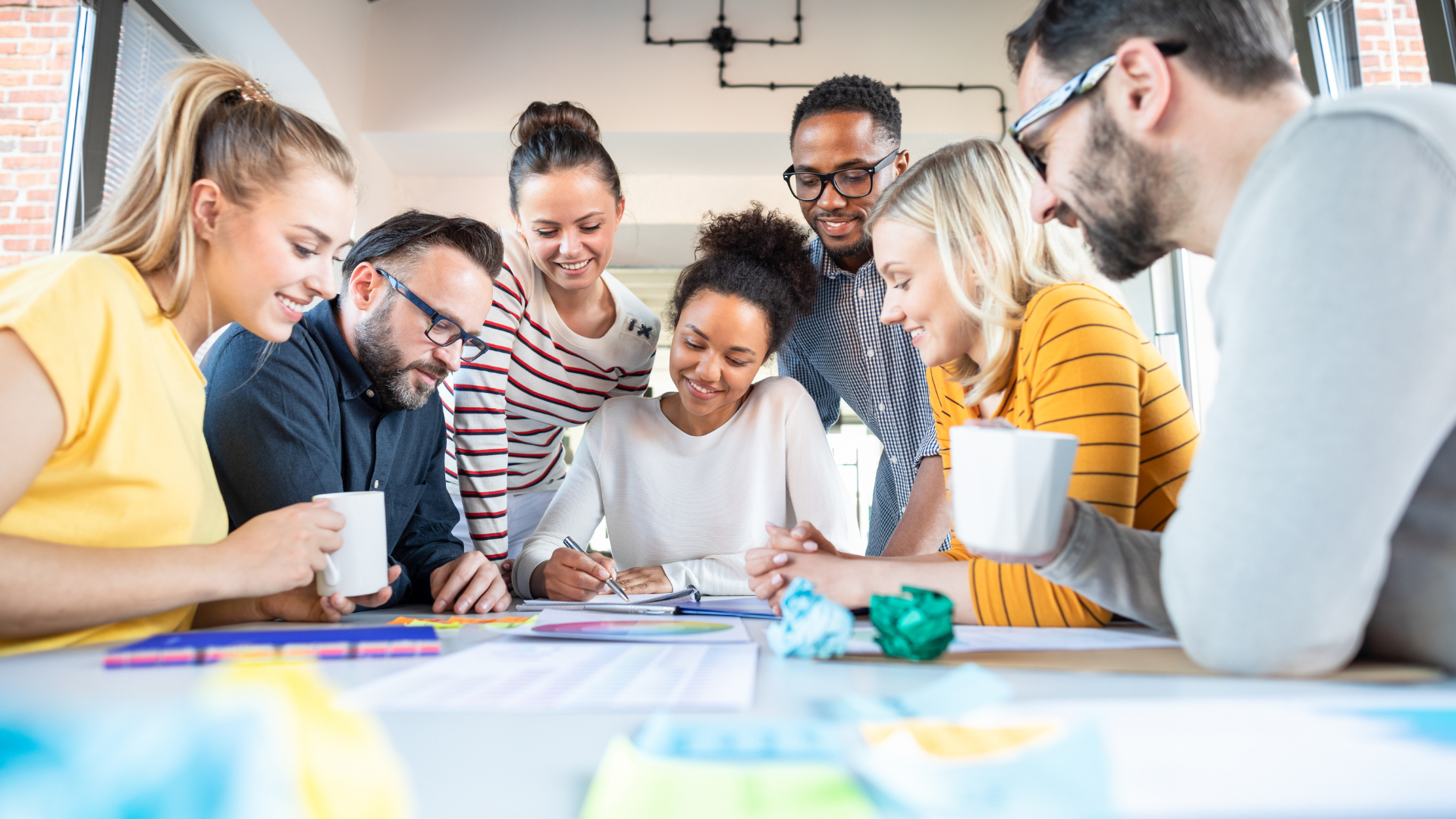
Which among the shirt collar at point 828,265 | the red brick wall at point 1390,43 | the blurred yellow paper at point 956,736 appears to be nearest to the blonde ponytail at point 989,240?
the shirt collar at point 828,265

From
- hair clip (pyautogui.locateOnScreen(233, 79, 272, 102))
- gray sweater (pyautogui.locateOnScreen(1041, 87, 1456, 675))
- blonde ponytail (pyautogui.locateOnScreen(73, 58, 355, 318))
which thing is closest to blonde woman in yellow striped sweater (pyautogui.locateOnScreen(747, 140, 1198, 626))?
gray sweater (pyautogui.locateOnScreen(1041, 87, 1456, 675))

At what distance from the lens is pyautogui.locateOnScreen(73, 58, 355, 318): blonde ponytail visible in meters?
0.99

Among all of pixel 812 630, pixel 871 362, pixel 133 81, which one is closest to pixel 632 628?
pixel 812 630

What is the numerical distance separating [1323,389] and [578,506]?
156 centimetres

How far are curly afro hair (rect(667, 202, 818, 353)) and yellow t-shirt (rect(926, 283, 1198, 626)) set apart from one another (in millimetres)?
867

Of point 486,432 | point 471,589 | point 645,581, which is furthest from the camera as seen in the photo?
point 486,432

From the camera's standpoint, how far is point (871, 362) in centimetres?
207

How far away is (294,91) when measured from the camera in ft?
12.0

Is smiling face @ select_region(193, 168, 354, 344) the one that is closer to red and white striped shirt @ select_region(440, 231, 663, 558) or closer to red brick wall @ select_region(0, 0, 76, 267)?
red and white striped shirt @ select_region(440, 231, 663, 558)

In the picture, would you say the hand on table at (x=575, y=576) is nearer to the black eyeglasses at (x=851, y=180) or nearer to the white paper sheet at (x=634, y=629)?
the white paper sheet at (x=634, y=629)

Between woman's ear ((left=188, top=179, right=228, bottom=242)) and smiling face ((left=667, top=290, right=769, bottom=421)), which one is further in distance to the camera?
smiling face ((left=667, top=290, right=769, bottom=421))

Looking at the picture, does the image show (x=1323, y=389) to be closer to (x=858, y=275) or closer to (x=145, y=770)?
(x=145, y=770)

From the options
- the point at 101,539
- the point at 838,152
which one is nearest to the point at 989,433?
the point at 101,539

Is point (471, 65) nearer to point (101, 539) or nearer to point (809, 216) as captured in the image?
point (809, 216)
